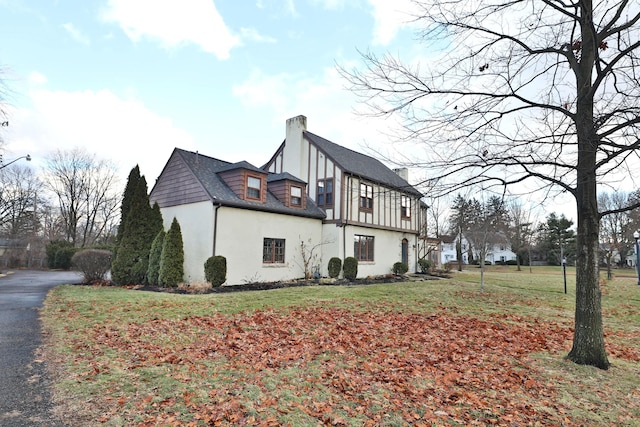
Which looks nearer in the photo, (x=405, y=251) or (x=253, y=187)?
(x=253, y=187)

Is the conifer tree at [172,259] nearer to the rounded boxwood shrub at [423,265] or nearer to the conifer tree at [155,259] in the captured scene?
the conifer tree at [155,259]

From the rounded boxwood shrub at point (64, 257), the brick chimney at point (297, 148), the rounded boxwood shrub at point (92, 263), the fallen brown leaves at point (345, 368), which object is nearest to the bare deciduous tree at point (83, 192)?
the rounded boxwood shrub at point (64, 257)

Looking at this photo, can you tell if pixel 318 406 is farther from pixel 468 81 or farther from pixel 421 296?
pixel 421 296

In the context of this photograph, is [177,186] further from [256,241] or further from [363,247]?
[363,247]

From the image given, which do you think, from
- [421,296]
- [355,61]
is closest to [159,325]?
[355,61]

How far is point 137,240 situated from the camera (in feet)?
50.5

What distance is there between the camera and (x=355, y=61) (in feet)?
18.2

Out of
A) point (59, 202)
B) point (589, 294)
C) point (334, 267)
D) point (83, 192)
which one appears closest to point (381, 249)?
point (334, 267)

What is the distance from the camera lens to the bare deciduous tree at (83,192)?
130 feet

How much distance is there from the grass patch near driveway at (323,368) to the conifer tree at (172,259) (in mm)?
4271

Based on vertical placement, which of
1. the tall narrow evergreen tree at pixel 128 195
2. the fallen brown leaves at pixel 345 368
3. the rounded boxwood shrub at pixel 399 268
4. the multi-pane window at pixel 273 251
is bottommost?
the fallen brown leaves at pixel 345 368

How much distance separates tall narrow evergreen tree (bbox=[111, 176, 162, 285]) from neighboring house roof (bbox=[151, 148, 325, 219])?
1.78 m

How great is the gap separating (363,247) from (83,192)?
121ft

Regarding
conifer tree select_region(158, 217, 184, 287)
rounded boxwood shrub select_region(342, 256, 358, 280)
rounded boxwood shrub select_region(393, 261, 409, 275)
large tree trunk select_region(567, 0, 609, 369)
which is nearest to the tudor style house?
rounded boxwood shrub select_region(393, 261, 409, 275)
